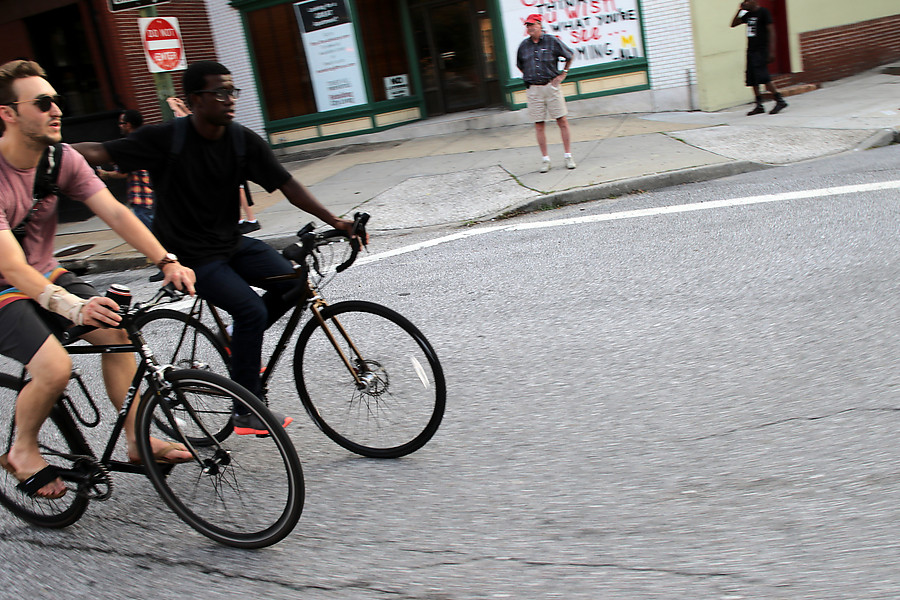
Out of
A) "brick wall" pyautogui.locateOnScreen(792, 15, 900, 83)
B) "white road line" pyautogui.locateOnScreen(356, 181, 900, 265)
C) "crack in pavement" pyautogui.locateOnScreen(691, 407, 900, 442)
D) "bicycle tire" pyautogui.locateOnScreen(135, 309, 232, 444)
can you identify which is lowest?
"crack in pavement" pyautogui.locateOnScreen(691, 407, 900, 442)

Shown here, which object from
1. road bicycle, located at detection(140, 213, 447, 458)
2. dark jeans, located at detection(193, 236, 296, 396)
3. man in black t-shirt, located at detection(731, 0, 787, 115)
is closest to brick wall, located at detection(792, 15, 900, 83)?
man in black t-shirt, located at detection(731, 0, 787, 115)

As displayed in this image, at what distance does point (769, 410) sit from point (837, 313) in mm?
1405

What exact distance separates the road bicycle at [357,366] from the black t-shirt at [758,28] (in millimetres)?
11462

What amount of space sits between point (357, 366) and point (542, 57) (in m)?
7.87

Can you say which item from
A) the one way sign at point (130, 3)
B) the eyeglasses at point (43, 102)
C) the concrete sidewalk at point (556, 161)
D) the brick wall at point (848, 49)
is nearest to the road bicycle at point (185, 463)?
the eyeglasses at point (43, 102)

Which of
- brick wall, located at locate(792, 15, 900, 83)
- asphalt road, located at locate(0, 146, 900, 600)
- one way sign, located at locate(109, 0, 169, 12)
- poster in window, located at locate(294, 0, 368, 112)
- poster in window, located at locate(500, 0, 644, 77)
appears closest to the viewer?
asphalt road, located at locate(0, 146, 900, 600)

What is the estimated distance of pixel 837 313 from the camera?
4.70 metres

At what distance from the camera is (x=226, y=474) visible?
3271 mm

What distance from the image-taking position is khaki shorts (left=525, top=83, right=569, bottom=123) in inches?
416

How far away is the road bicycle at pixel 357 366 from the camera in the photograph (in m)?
3.59

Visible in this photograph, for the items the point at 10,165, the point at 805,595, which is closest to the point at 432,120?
the point at 10,165

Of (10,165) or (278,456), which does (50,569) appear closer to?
(278,456)

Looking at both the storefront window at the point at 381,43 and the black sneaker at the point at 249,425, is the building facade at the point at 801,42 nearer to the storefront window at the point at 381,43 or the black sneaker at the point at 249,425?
the storefront window at the point at 381,43

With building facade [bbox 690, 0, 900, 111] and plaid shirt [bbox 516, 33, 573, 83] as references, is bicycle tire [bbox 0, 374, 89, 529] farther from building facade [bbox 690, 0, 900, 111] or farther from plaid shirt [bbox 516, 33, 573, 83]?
building facade [bbox 690, 0, 900, 111]
